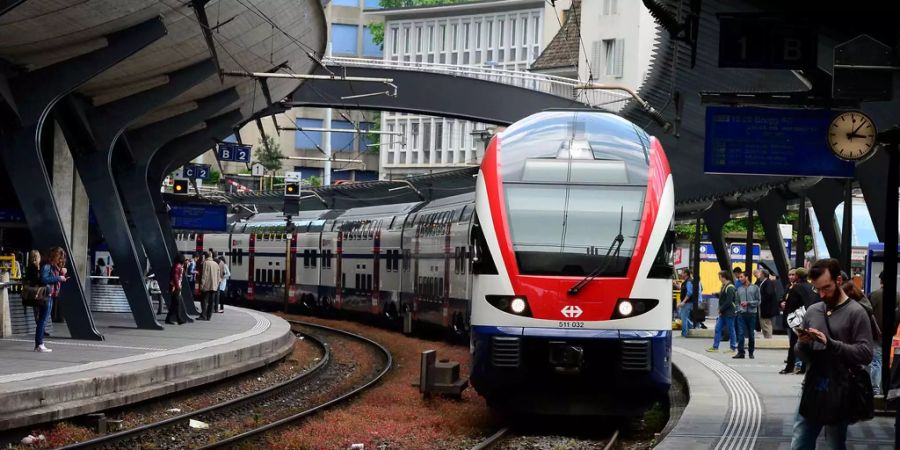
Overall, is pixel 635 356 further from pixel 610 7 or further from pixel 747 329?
pixel 610 7

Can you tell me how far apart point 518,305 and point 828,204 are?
1498cm

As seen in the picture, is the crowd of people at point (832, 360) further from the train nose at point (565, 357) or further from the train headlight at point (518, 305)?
the train headlight at point (518, 305)

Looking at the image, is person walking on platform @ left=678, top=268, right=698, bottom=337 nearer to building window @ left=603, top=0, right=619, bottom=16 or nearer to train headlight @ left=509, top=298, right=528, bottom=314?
train headlight @ left=509, top=298, right=528, bottom=314

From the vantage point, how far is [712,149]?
1848cm

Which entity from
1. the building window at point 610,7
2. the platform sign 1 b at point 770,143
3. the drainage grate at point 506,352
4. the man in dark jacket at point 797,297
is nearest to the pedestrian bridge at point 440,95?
the man in dark jacket at point 797,297

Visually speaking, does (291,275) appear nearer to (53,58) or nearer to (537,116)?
(53,58)

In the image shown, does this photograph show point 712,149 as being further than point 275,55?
No

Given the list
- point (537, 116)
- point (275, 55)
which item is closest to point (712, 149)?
point (537, 116)

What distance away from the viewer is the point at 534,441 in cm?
1609

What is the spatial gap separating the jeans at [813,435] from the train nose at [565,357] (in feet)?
17.4

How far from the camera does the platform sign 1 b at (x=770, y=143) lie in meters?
17.7

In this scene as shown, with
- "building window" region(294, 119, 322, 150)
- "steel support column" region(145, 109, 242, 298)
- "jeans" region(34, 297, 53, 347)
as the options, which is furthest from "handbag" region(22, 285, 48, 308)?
"building window" region(294, 119, 322, 150)

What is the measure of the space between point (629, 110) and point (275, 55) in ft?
27.6

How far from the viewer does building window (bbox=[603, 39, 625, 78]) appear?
6838 cm
